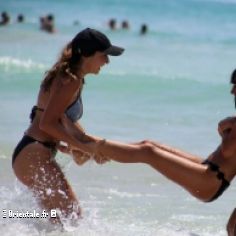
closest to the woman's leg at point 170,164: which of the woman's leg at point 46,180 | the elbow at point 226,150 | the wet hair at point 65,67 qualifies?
the elbow at point 226,150

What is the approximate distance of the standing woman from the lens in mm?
5367

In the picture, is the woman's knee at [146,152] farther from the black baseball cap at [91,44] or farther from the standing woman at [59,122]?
the black baseball cap at [91,44]

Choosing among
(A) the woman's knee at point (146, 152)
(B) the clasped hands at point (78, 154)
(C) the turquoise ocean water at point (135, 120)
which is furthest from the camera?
(C) the turquoise ocean water at point (135, 120)

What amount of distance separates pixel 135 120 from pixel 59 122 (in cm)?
613

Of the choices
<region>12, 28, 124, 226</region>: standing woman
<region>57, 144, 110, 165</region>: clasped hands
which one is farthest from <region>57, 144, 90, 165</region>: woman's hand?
<region>12, 28, 124, 226</region>: standing woman

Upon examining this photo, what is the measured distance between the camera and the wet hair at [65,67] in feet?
17.9

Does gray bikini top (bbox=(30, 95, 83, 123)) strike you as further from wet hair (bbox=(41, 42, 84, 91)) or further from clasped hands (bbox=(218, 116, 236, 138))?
clasped hands (bbox=(218, 116, 236, 138))

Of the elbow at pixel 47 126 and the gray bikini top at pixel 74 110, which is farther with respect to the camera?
the gray bikini top at pixel 74 110

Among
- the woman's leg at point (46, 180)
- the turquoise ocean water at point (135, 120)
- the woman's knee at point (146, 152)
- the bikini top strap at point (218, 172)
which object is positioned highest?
the woman's knee at point (146, 152)

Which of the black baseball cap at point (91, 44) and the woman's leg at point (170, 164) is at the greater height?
the black baseball cap at point (91, 44)

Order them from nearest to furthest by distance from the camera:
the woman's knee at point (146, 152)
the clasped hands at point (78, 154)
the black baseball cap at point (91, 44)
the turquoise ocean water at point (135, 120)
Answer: the woman's knee at point (146, 152) < the black baseball cap at point (91, 44) < the clasped hands at point (78, 154) < the turquoise ocean water at point (135, 120)

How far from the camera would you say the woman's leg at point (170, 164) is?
17.3 ft

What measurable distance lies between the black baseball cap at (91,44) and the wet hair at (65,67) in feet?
0.17

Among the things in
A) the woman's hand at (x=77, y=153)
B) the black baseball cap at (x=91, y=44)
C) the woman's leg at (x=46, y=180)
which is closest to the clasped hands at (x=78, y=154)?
the woman's hand at (x=77, y=153)
